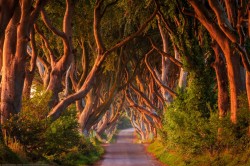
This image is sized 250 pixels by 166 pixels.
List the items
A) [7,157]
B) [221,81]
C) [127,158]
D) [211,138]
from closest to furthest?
[7,157] → [211,138] → [221,81] → [127,158]

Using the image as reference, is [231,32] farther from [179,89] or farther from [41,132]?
[179,89]

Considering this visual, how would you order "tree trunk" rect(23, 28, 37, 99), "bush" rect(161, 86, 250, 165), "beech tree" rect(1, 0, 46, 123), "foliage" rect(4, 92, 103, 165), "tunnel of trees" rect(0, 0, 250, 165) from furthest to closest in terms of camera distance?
"tree trunk" rect(23, 28, 37, 99) < "bush" rect(161, 86, 250, 165) < "beech tree" rect(1, 0, 46, 123) < "tunnel of trees" rect(0, 0, 250, 165) < "foliage" rect(4, 92, 103, 165)

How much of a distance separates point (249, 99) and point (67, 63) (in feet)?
26.0

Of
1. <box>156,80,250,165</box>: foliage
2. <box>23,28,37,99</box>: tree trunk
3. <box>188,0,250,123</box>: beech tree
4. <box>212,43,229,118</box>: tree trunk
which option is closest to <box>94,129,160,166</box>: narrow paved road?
<box>156,80,250,165</box>: foliage

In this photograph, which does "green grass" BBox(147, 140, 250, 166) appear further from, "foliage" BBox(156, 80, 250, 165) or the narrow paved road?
the narrow paved road

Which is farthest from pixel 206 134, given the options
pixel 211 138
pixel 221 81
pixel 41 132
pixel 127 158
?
pixel 127 158

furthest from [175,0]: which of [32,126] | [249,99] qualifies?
[32,126]

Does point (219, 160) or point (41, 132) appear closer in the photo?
point (41, 132)

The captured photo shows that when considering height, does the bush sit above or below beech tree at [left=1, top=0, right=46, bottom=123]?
below

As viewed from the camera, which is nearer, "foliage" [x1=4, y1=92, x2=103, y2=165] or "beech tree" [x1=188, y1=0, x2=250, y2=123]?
"foliage" [x1=4, y1=92, x2=103, y2=165]

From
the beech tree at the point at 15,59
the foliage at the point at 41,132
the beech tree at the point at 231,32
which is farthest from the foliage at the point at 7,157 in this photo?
the beech tree at the point at 231,32

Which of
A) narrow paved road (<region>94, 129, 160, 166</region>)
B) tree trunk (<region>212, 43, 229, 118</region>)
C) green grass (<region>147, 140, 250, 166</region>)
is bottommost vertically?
narrow paved road (<region>94, 129, 160, 166</region>)

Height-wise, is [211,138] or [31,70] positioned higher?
[31,70]

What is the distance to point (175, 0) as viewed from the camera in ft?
72.3
